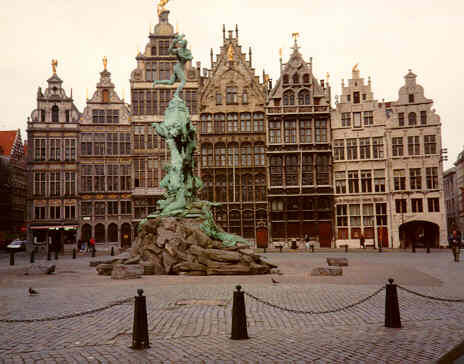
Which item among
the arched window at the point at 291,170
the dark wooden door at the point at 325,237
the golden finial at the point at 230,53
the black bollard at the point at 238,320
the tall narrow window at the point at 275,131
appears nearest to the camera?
the black bollard at the point at 238,320

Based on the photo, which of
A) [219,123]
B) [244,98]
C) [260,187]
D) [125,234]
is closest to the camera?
[260,187]

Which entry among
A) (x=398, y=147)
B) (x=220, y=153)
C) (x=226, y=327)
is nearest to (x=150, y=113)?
(x=220, y=153)

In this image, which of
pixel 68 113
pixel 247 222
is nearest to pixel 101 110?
pixel 68 113

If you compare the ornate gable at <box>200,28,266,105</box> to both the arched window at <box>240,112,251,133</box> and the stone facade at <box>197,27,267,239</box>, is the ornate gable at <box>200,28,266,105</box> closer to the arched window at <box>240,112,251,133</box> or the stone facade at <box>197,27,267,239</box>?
the stone facade at <box>197,27,267,239</box>

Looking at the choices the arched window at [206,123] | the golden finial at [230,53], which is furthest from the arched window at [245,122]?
the golden finial at [230,53]

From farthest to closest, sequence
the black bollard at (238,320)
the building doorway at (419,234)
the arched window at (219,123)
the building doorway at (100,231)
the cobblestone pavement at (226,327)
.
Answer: the building doorway at (100,231) < the arched window at (219,123) < the building doorway at (419,234) < the black bollard at (238,320) < the cobblestone pavement at (226,327)

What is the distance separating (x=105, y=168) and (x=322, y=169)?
21.4 meters

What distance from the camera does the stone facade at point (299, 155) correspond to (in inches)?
1759

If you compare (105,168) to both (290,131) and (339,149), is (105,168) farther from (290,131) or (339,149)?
(339,149)

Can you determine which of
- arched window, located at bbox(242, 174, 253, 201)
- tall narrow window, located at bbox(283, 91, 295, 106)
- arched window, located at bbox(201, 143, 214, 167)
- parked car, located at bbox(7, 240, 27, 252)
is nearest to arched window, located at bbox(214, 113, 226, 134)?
arched window, located at bbox(201, 143, 214, 167)

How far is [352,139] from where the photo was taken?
45.5 metres

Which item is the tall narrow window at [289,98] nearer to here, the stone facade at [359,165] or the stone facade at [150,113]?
the stone facade at [359,165]

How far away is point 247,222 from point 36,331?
37.1 metres

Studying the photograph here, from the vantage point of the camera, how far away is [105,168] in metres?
47.7
